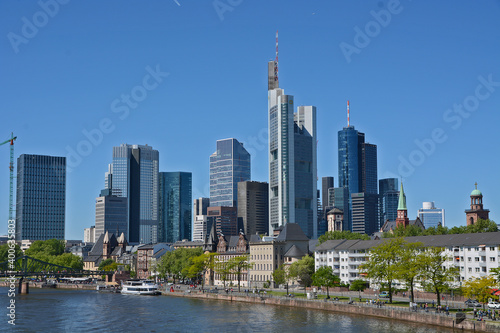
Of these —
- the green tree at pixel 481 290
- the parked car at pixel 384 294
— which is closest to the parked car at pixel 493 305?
the green tree at pixel 481 290

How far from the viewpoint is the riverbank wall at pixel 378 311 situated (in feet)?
308

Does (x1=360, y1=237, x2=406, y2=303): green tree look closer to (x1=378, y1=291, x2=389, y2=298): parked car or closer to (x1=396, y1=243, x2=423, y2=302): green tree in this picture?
(x1=396, y1=243, x2=423, y2=302): green tree

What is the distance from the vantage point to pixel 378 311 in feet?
377

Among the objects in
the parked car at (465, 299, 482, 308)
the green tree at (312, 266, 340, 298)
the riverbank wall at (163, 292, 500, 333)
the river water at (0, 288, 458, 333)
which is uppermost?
the green tree at (312, 266, 340, 298)

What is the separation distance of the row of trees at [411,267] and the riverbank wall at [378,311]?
763cm

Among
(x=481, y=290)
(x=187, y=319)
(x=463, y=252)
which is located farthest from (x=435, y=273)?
(x=187, y=319)

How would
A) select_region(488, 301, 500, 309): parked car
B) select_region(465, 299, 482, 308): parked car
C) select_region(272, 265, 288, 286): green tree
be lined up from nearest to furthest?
select_region(488, 301, 500, 309): parked car
select_region(465, 299, 482, 308): parked car
select_region(272, 265, 288, 286): green tree

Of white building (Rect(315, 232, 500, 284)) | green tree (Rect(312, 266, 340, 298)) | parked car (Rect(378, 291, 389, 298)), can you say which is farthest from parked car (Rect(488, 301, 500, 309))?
green tree (Rect(312, 266, 340, 298))

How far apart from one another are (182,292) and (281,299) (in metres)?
50.2

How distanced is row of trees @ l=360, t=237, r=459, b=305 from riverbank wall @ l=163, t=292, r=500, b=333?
763 cm

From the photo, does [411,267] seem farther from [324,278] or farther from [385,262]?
[324,278]

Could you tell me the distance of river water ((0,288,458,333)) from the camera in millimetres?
103562

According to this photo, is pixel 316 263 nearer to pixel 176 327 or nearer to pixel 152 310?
pixel 152 310

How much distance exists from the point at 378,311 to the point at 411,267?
1146 centimetres
